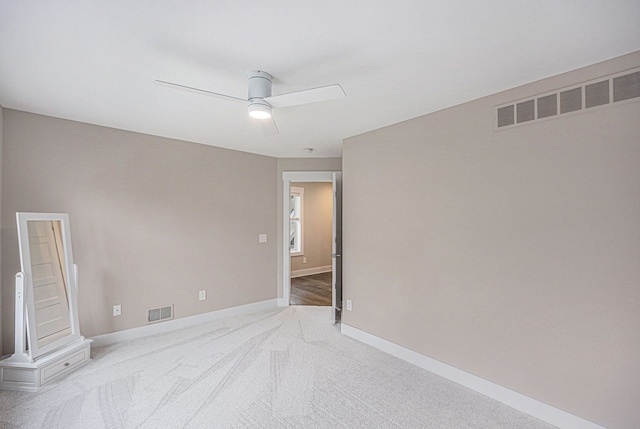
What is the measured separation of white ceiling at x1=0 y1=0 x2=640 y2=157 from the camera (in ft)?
4.85

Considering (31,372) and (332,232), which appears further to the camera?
(332,232)

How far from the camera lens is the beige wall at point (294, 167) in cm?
493

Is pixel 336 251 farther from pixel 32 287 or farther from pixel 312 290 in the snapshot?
pixel 32 287

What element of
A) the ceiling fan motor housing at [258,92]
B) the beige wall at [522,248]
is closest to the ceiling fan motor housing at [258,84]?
the ceiling fan motor housing at [258,92]

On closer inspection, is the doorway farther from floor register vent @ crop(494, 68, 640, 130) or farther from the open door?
floor register vent @ crop(494, 68, 640, 130)

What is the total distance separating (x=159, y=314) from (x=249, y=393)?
76.7 inches

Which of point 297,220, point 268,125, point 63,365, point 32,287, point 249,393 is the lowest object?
point 249,393

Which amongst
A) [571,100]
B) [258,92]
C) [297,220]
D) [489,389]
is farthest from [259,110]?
[297,220]

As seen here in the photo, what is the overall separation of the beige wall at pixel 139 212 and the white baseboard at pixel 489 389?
230cm

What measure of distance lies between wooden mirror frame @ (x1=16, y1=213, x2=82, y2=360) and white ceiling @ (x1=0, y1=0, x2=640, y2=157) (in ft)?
Answer: 3.46

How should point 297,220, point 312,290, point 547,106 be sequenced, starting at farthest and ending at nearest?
point 297,220 → point 312,290 → point 547,106

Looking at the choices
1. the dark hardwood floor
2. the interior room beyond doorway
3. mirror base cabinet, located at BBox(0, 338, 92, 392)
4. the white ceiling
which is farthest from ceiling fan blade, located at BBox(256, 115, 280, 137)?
the interior room beyond doorway

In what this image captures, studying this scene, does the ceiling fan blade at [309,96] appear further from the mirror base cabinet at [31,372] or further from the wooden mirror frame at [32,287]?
the mirror base cabinet at [31,372]

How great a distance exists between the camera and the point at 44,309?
2736 millimetres
